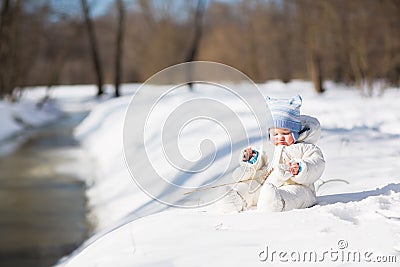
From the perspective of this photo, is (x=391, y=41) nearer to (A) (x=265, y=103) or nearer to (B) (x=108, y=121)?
(B) (x=108, y=121)

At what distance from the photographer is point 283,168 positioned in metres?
2.98

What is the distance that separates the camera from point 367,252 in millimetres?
2320

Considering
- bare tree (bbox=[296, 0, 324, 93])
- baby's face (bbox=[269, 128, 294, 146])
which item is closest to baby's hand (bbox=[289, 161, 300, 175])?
baby's face (bbox=[269, 128, 294, 146])

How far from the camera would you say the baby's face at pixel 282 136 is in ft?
10.2

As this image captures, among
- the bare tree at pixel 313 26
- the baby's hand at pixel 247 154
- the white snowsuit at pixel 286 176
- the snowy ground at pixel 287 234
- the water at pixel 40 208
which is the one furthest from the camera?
the bare tree at pixel 313 26

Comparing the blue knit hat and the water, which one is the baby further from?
the water

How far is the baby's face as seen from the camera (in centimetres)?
310

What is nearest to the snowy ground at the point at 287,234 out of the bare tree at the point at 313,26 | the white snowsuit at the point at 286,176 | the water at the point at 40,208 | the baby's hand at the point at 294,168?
the white snowsuit at the point at 286,176

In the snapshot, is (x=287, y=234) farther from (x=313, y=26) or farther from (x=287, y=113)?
(x=313, y=26)

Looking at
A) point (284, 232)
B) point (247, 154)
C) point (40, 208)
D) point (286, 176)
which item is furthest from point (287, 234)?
point (40, 208)

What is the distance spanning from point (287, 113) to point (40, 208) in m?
3.84

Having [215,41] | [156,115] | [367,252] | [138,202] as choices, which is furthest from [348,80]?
[367,252]

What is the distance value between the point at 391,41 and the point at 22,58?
1908 centimetres

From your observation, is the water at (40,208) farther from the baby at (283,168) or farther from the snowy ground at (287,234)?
the baby at (283,168)
